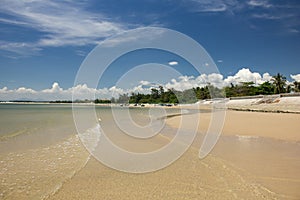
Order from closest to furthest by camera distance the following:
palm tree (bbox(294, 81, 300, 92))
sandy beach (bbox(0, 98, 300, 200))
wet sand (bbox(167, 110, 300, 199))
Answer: sandy beach (bbox(0, 98, 300, 200)), wet sand (bbox(167, 110, 300, 199)), palm tree (bbox(294, 81, 300, 92))

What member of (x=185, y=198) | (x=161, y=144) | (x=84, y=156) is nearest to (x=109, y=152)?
(x=84, y=156)

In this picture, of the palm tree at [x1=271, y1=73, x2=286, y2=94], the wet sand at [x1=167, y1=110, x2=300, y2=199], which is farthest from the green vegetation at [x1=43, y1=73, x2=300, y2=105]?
the wet sand at [x1=167, y1=110, x2=300, y2=199]

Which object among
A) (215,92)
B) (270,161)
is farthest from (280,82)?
(270,161)

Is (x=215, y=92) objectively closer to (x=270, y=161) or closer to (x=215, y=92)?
(x=215, y=92)

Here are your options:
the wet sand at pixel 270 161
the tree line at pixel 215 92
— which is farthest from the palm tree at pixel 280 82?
the wet sand at pixel 270 161

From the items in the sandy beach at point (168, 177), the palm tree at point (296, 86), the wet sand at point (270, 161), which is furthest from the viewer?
the palm tree at point (296, 86)

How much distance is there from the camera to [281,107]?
29.7 metres

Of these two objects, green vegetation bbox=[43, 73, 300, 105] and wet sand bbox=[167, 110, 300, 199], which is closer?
wet sand bbox=[167, 110, 300, 199]

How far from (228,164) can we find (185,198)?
2.76 meters

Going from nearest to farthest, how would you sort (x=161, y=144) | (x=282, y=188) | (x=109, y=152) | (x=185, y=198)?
1. (x=185, y=198)
2. (x=282, y=188)
3. (x=109, y=152)
4. (x=161, y=144)

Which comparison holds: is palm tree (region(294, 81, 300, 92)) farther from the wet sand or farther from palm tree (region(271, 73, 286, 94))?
the wet sand

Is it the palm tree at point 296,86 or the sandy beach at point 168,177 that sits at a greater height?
the palm tree at point 296,86

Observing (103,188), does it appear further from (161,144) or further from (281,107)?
(281,107)

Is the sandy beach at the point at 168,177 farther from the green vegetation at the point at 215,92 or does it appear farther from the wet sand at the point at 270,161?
the green vegetation at the point at 215,92
